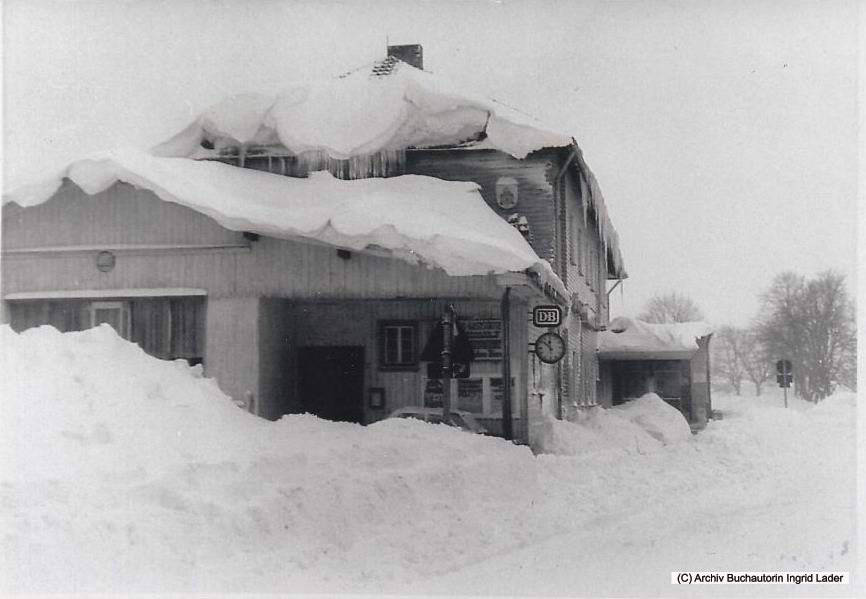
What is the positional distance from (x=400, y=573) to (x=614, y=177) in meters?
9.36

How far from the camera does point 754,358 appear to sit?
34344 millimetres

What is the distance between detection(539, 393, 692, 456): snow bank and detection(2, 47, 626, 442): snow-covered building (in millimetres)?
631

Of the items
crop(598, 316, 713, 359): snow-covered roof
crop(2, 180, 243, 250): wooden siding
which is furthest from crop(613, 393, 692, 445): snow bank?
crop(2, 180, 243, 250): wooden siding

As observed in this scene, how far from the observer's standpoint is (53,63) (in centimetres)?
1162

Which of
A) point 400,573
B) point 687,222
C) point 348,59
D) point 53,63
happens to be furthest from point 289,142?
point 400,573

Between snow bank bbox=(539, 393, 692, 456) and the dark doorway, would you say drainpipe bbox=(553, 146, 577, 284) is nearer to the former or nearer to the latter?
snow bank bbox=(539, 393, 692, 456)

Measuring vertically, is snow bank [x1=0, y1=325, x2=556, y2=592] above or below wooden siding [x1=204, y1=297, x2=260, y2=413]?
below

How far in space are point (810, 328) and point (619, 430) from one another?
7000mm

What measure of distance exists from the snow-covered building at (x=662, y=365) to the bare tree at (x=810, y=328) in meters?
1.96

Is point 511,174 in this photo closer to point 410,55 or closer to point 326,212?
point 410,55

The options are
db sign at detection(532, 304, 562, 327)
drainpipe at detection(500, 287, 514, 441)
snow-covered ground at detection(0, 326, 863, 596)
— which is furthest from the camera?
db sign at detection(532, 304, 562, 327)

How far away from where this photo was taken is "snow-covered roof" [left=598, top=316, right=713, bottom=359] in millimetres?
28234

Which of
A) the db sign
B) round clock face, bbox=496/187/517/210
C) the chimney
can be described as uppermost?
the chimney

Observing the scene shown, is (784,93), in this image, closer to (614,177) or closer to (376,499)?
(614,177)
